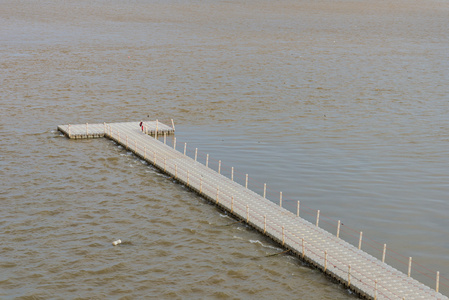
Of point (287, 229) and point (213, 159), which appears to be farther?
point (213, 159)

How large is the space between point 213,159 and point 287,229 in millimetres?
14404

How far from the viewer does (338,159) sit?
150 feet

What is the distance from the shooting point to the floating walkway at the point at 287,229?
27.0m

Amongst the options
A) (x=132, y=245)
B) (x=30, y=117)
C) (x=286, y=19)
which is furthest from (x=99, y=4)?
(x=132, y=245)

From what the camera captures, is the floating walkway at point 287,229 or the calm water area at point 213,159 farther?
the calm water area at point 213,159

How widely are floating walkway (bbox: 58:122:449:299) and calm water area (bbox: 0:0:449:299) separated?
67 cm

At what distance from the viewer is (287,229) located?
32.7 m

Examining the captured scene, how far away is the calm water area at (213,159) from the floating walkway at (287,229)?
673 mm

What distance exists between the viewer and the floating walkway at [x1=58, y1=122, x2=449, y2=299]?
2703 cm

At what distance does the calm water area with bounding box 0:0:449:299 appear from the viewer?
2928cm

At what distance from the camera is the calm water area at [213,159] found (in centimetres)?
2928

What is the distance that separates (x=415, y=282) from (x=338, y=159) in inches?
749

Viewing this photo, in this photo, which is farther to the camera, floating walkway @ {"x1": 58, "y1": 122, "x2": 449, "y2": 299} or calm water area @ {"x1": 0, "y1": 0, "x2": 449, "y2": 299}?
calm water area @ {"x1": 0, "y1": 0, "x2": 449, "y2": 299}

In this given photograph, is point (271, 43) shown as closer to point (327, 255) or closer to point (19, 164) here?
point (19, 164)
